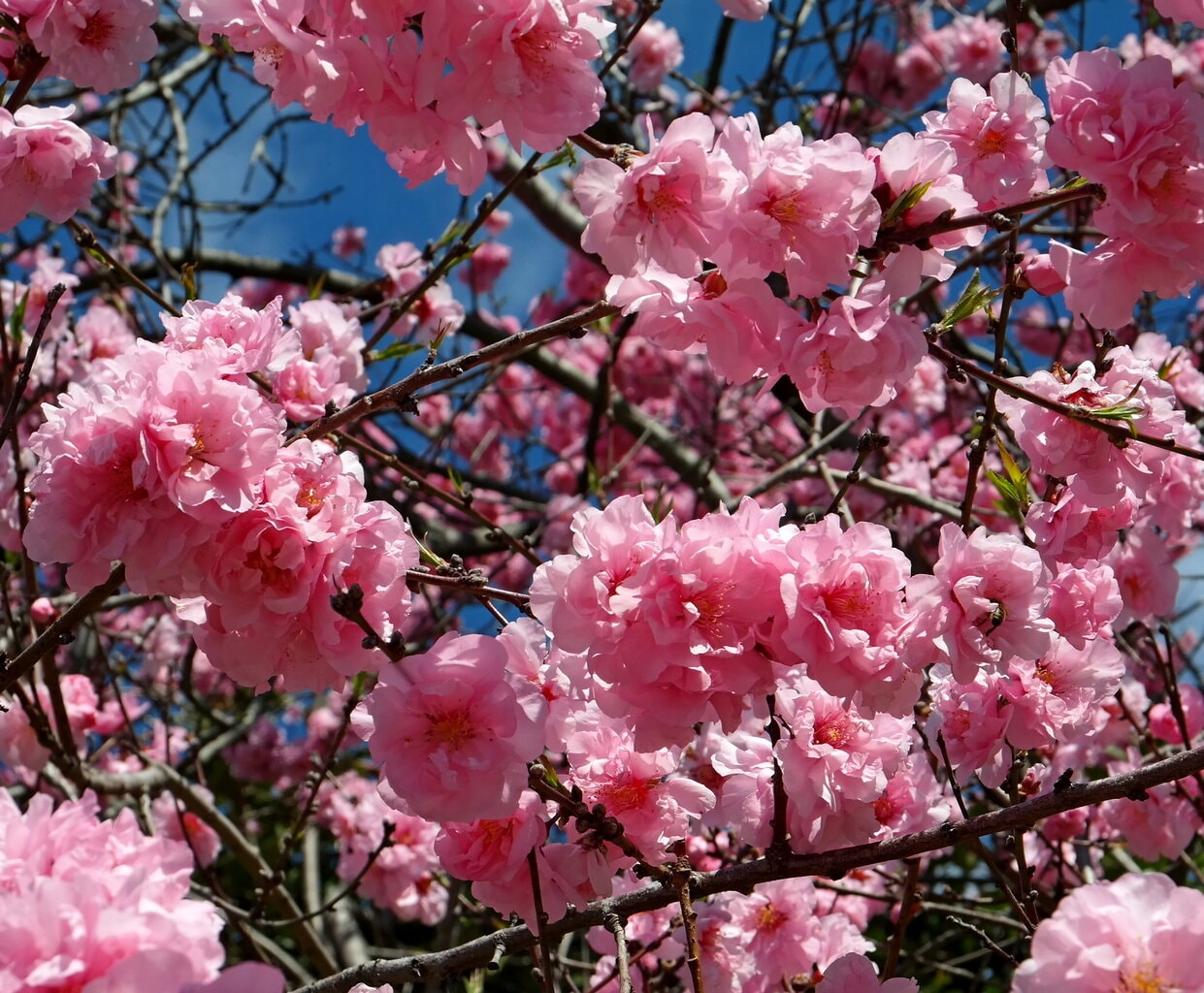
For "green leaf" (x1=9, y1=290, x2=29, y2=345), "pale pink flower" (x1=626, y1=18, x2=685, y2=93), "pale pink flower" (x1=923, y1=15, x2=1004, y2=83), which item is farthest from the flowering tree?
"pale pink flower" (x1=923, y1=15, x2=1004, y2=83)

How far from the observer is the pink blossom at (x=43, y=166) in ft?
6.16

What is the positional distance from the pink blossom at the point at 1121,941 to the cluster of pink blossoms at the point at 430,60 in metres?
1.17

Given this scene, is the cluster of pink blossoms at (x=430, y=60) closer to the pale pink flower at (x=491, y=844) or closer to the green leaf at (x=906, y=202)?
the green leaf at (x=906, y=202)

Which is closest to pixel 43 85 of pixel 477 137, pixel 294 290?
→ pixel 294 290

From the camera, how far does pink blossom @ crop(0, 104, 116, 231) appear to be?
6.16ft

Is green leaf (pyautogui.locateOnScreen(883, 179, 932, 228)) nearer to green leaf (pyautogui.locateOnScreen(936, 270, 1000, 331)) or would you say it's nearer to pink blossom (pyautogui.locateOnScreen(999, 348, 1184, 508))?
green leaf (pyautogui.locateOnScreen(936, 270, 1000, 331))

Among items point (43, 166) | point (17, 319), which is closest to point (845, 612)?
point (43, 166)

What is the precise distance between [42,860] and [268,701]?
14.2 ft

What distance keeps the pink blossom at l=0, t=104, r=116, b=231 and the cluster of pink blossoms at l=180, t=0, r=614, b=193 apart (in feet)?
1.56

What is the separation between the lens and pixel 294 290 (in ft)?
19.6

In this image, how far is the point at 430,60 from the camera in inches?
56.7

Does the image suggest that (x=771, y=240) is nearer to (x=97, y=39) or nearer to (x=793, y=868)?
(x=793, y=868)

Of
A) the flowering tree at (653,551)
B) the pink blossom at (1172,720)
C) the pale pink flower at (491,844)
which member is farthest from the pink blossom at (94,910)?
the pink blossom at (1172,720)

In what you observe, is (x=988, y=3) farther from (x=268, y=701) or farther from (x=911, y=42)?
(x=268, y=701)
